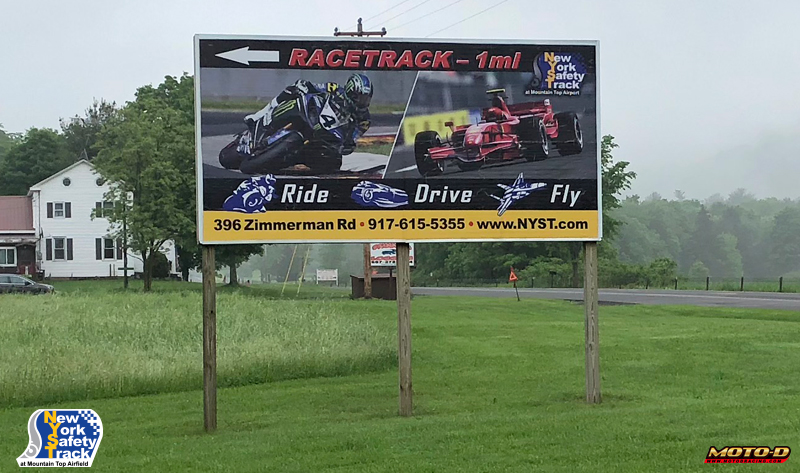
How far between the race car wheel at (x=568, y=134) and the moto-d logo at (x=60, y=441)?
628 cm

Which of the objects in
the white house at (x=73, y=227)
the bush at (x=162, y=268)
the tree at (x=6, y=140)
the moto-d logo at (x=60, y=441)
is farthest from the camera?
the tree at (x=6, y=140)

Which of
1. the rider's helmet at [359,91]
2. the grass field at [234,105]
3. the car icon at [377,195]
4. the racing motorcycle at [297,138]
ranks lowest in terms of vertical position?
the car icon at [377,195]

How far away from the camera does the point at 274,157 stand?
10672 mm

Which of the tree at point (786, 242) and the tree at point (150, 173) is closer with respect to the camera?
the tree at point (150, 173)

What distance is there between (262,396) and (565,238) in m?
4.91

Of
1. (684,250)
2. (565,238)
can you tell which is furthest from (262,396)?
(684,250)

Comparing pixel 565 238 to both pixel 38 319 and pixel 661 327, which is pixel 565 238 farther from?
pixel 38 319

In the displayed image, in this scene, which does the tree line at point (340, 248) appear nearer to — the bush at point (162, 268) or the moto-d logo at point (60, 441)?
the bush at point (162, 268)

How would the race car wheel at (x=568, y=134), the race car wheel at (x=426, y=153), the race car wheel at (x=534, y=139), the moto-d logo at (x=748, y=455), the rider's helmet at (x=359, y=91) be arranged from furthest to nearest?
the race car wheel at (x=568, y=134)
the race car wheel at (x=534, y=139)
the race car wheel at (x=426, y=153)
the rider's helmet at (x=359, y=91)
the moto-d logo at (x=748, y=455)

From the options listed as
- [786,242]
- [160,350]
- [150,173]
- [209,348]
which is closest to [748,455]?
[209,348]

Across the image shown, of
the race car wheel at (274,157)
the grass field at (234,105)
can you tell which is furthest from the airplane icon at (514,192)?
the grass field at (234,105)

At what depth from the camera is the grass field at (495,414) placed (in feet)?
27.7

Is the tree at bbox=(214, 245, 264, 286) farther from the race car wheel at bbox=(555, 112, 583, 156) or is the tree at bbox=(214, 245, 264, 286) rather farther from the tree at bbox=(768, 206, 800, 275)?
the tree at bbox=(768, 206, 800, 275)

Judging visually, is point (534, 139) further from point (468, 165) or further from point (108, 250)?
point (108, 250)
